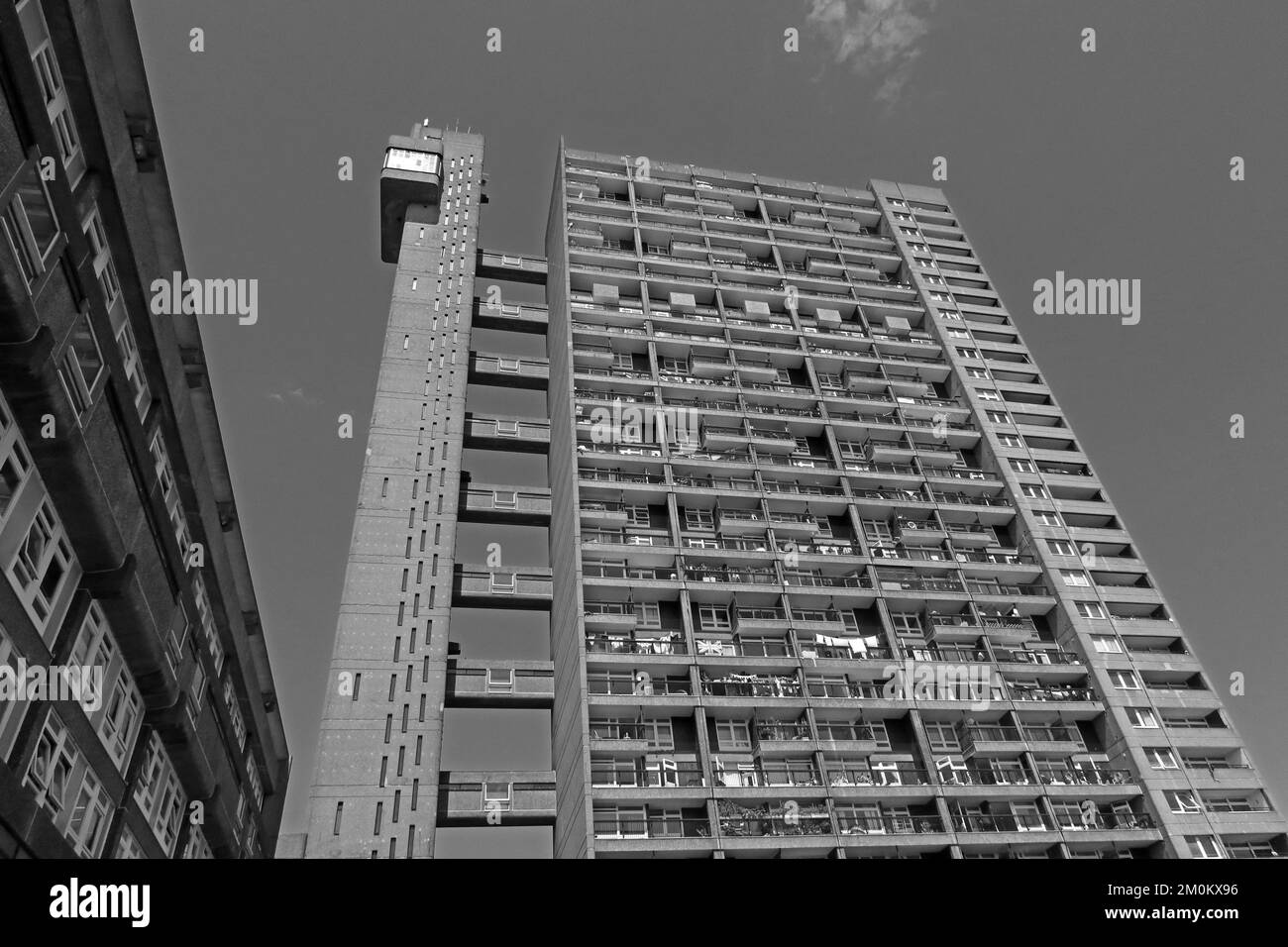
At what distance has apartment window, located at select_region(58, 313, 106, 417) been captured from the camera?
2186 centimetres

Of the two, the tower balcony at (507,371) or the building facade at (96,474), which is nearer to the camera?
the building facade at (96,474)

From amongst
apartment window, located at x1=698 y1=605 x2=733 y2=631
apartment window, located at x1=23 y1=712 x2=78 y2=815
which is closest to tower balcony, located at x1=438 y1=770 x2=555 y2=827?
apartment window, located at x1=698 y1=605 x2=733 y2=631

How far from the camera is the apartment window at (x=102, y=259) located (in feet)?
78.1

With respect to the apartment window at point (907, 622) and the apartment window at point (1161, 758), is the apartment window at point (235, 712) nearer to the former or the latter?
the apartment window at point (907, 622)

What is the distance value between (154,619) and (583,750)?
55.2 feet

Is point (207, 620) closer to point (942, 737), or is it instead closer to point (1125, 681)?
point (942, 737)

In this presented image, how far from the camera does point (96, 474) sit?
22.9 m

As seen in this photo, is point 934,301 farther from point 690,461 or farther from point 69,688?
point 69,688

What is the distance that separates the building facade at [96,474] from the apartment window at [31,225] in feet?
0.16

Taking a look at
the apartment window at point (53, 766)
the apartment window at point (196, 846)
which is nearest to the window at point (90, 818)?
the apartment window at point (53, 766)

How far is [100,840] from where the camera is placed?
2452cm

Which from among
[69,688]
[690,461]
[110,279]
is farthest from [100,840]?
[690,461]
